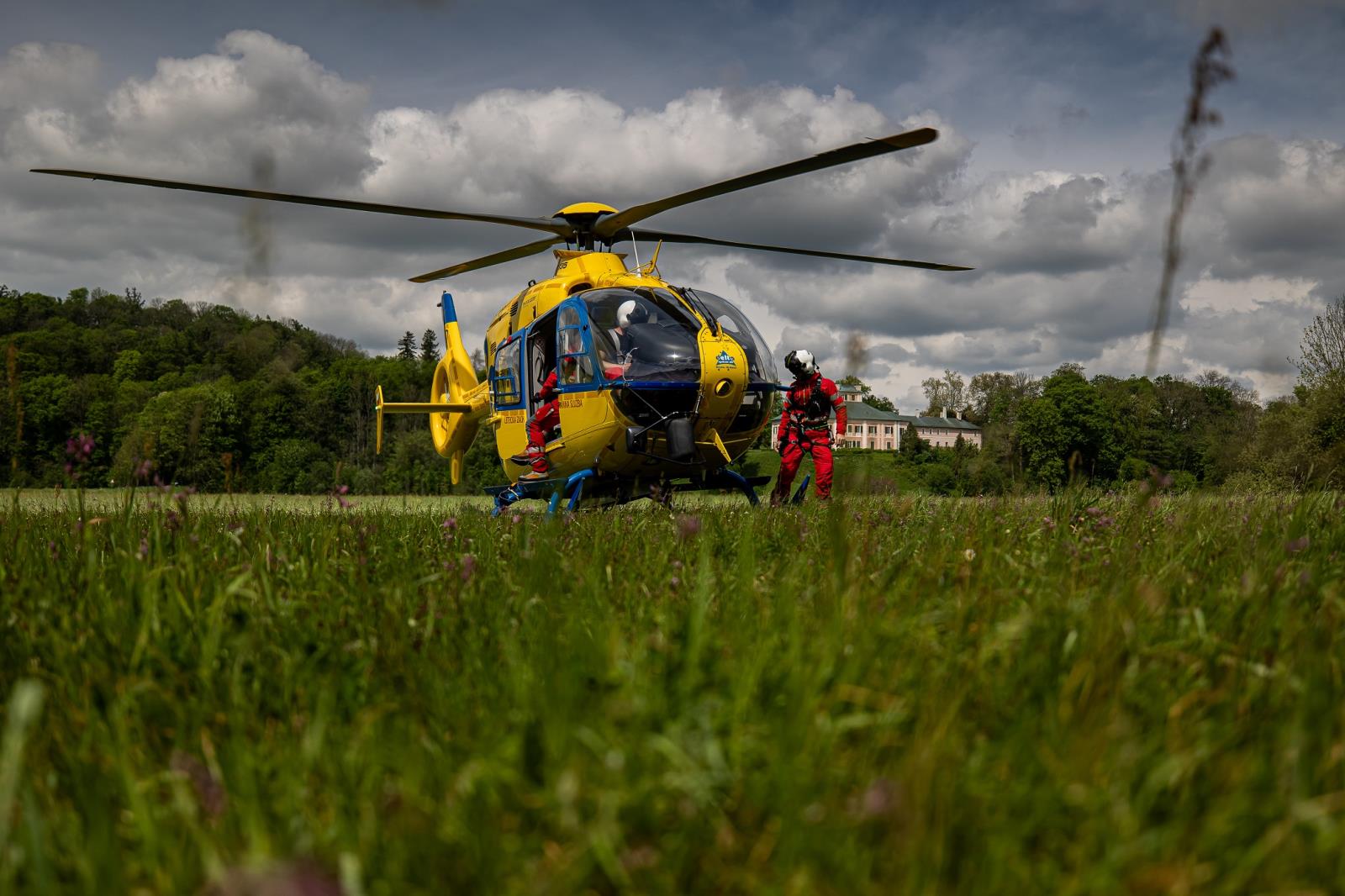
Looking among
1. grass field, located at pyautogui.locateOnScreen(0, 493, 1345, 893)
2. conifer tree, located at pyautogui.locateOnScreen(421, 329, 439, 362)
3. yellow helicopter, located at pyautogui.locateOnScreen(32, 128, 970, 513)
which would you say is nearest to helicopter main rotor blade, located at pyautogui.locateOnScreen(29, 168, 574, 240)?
yellow helicopter, located at pyautogui.locateOnScreen(32, 128, 970, 513)

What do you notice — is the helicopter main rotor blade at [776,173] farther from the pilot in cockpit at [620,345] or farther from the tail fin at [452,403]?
the tail fin at [452,403]

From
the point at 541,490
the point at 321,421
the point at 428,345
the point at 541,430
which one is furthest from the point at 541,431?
the point at 428,345

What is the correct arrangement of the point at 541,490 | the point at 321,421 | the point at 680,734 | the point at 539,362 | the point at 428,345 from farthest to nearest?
the point at 428,345, the point at 321,421, the point at 539,362, the point at 541,490, the point at 680,734

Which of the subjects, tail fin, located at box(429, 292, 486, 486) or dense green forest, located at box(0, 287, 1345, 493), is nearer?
dense green forest, located at box(0, 287, 1345, 493)

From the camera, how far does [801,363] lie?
1152 cm

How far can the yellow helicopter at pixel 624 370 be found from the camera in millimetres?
9195

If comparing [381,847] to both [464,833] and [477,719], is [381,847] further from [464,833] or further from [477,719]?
[477,719]

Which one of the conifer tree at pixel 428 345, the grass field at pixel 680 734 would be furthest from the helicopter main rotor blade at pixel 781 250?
the conifer tree at pixel 428 345

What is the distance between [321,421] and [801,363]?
57.6 metres

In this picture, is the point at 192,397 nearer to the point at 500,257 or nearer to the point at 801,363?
the point at 500,257

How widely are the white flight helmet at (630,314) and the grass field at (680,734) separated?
6.66 metres

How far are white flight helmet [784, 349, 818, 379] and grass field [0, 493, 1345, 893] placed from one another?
8.65 meters

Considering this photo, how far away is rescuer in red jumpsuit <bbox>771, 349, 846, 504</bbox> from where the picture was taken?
1153 centimetres

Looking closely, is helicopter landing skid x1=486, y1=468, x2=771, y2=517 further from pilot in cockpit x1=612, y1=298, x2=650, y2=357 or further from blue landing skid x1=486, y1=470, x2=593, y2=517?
pilot in cockpit x1=612, y1=298, x2=650, y2=357
